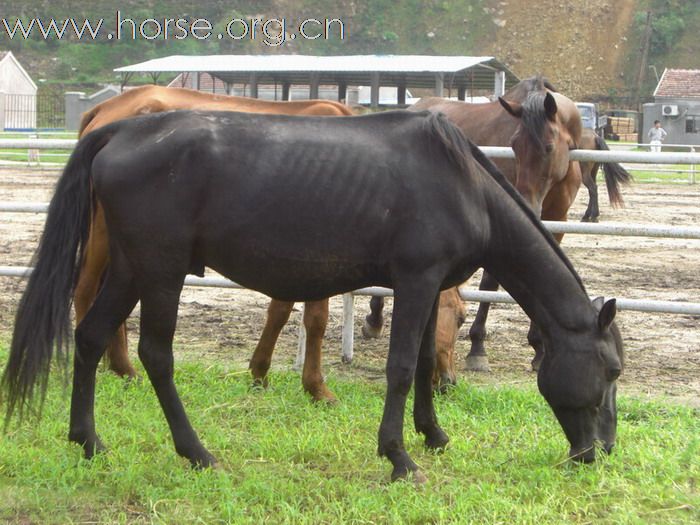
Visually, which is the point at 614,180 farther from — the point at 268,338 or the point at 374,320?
the point at 268,338

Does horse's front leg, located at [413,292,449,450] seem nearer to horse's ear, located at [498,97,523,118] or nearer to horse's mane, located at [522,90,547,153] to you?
horse's mane, located at [522,90,547,153]

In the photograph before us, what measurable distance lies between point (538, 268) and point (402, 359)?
741mm

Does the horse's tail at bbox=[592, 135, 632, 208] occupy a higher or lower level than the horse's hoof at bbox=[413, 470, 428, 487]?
higher

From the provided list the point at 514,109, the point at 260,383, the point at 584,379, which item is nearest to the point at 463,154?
the point at 584,379

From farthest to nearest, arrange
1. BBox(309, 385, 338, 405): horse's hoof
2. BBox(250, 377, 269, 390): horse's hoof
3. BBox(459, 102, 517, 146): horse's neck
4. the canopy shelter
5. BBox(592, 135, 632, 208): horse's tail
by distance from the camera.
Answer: the canopy shelter, BBox(592, 135, 632, 208): horse's tail, BBox(459, 102, 517, 146): horse's neck, BBox(250, 377, 269, 390): horse's hoof, BBox(309, 385, 338, 405): horse's hoof

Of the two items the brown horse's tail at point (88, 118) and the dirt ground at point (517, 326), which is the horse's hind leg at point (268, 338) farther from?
the brown horse's tail at point (88, 118)

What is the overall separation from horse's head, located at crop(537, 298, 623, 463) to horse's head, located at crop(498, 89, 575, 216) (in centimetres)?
182

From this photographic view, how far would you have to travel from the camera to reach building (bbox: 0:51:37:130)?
155ft

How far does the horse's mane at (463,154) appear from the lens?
13.7 ft

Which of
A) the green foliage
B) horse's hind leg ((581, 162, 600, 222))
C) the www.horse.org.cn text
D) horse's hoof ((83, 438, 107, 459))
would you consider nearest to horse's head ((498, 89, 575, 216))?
horse's hoof ((83, 438, 107, 459))

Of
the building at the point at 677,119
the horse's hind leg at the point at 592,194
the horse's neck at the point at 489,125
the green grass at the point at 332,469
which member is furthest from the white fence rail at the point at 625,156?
the building at the point at 677,119

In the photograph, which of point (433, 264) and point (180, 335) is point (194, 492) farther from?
point (180, 335)

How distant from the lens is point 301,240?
4.11 m

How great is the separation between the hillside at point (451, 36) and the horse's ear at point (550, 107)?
208 feet
